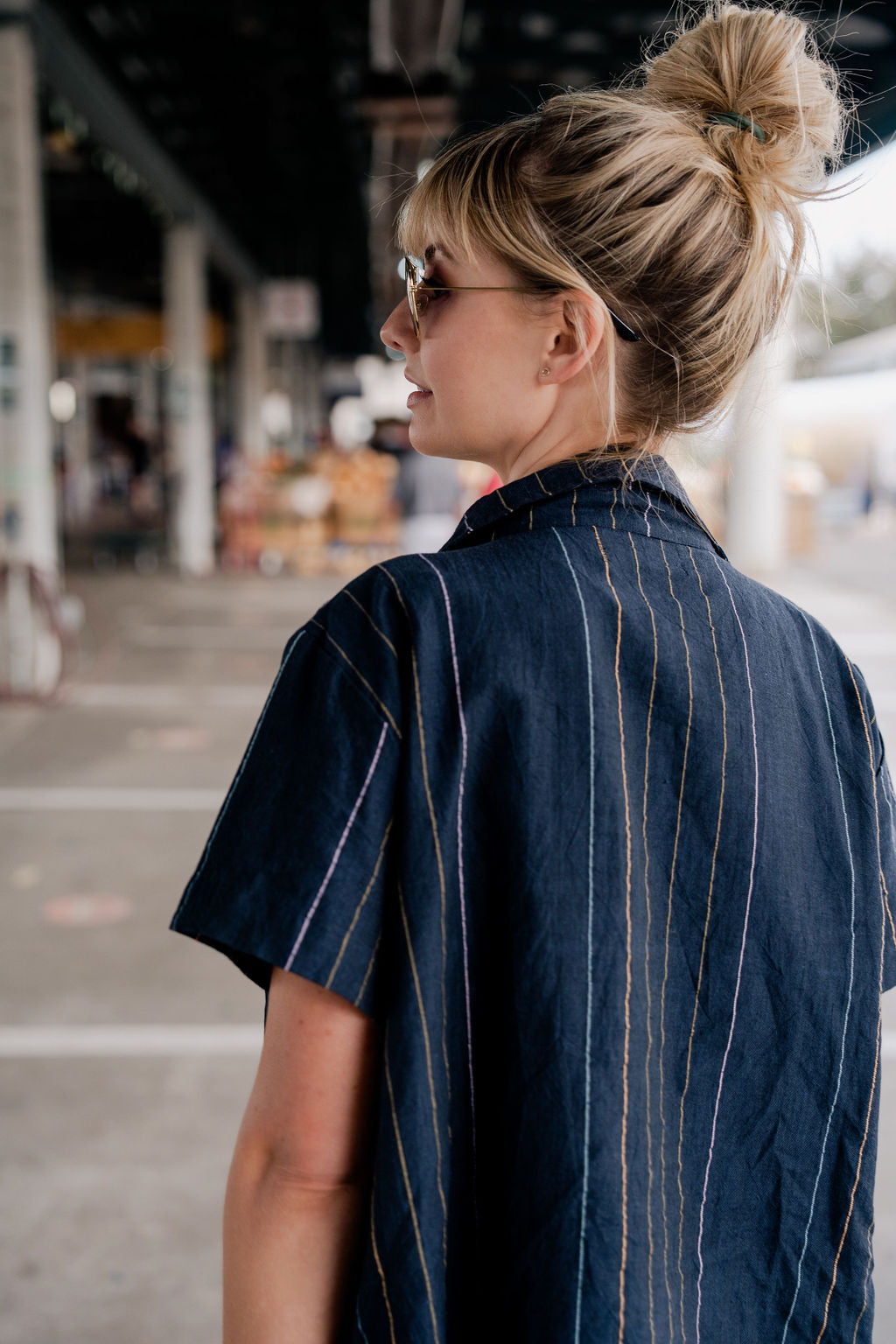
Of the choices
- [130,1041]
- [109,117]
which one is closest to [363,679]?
[130,1041]

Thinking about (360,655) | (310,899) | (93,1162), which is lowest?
(93,1162)

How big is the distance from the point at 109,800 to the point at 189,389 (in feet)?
30.9

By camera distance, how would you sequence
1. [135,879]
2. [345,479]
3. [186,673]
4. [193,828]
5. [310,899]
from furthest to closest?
1. [345,479]
2. [186,673]
3. [193,828]
4. [135,879]
5. [310,899]

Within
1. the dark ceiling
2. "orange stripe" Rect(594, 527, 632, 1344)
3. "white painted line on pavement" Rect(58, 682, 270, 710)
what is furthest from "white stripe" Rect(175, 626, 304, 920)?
"white painted line on pavement" Rect(58, 682, 270, 710)

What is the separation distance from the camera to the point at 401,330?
103cm

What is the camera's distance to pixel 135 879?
172 inches

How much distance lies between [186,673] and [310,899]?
7.72 metres

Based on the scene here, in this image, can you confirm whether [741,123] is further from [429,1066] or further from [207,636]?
[207,636]

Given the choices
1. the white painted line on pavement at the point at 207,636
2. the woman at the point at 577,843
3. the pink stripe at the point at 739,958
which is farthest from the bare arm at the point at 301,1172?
the white painted line on pavement at the point at 207,636

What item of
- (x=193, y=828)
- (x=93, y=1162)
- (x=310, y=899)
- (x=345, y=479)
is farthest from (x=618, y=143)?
(x=345, y=479)

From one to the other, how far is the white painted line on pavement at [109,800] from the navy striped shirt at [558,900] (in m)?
4.35

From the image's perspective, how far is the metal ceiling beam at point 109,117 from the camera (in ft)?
25.6

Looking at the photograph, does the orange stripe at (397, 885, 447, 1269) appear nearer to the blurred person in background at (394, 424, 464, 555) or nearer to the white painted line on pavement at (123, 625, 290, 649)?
the blurred person in background at (394, 424, 464, 555)

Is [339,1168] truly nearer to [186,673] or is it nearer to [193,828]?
[193,828]
